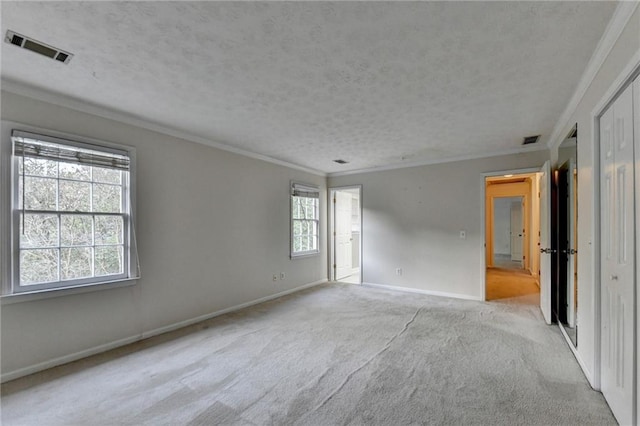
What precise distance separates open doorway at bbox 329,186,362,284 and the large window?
13.2 feet

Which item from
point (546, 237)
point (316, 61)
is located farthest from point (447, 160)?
point (316, 61)

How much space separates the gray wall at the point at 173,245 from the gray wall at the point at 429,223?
5.79 ft

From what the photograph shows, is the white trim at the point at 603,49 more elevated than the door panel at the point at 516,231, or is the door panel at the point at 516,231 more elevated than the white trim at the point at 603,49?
the white trim at the point at 603,49

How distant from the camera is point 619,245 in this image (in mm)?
1691

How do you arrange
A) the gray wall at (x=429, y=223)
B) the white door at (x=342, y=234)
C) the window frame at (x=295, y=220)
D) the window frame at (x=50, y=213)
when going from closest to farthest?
1. the window frame at (x=50, y=213)
2. the gray wall at (x=429, y=223)
3. the window frame at (x=295, y=220)
4. the white door at (x=342, y=234)

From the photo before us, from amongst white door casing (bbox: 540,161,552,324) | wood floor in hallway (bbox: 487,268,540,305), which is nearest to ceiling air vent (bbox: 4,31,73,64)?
white door casing (bbox: 540,161,552,324)

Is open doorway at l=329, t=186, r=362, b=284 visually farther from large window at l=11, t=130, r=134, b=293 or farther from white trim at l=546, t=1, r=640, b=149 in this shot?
large window at l=11, t=130, r=134, b=293

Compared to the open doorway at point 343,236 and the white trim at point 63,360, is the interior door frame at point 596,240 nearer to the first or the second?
the open doorway at point 343,236

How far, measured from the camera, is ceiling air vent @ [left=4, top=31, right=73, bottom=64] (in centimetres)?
177

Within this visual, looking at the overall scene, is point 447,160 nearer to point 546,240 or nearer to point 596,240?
point 546,240

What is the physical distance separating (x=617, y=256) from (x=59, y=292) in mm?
4240

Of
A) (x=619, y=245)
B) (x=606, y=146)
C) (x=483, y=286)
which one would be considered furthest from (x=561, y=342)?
(x=606, y=146)

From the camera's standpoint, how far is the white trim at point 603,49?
59.1 inches

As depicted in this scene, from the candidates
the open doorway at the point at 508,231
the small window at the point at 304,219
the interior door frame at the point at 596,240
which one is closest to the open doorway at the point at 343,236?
the small window at the point at 304,219
